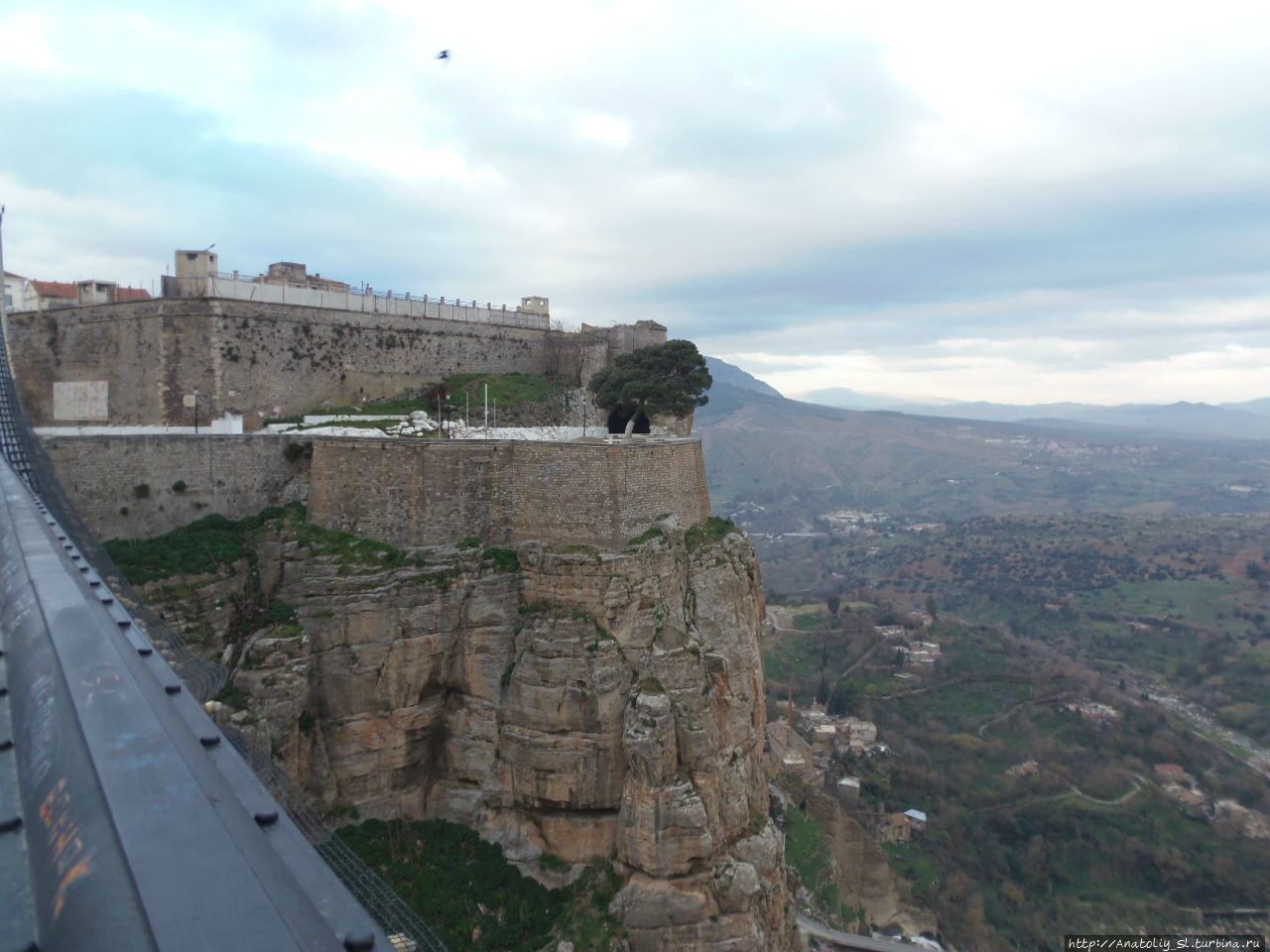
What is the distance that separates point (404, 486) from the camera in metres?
19.9

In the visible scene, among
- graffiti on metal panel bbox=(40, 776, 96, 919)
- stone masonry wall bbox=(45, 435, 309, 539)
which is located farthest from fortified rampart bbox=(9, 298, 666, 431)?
graffiti on metal panel bbox=(40, 776, 96, 919)

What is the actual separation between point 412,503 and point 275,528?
3.38 metres

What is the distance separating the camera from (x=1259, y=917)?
44906 mm

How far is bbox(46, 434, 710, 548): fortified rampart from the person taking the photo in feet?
62.1

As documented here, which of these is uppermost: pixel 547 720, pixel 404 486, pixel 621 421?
pixel 621 421

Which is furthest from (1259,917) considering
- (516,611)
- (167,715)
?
(167,715)

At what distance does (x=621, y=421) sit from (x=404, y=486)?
1212 centimetres

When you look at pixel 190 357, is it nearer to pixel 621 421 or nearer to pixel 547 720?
pixel 621 421

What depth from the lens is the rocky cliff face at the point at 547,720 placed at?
60.2 ft

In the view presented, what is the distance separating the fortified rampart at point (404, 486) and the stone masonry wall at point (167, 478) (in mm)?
25

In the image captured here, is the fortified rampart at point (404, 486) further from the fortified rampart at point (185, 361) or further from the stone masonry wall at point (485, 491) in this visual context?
the fortified rampart at point (185, 361)

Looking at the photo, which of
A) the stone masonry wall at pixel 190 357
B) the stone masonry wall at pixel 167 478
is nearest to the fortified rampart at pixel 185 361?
the stone masonry wall at pixel 190 357

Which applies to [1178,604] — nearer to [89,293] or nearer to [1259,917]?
[1259,917]

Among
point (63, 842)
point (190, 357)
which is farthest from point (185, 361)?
point (63, 842)
